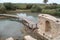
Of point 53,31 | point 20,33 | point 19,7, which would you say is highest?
point 53,31

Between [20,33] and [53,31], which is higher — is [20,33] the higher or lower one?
the lower one

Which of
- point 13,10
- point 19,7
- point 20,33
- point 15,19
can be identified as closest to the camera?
point 20,33

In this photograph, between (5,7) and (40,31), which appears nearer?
(40,31)

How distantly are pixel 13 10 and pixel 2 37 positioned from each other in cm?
2004

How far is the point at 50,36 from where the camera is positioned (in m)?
14.1

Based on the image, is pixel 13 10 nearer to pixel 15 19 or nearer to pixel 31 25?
pixel 15 19

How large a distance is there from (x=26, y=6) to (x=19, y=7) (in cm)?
162

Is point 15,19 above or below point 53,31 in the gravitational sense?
below

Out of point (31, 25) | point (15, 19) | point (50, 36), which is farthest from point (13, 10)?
point (50, 36)

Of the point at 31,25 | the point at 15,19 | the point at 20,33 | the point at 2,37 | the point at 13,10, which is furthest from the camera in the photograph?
the point at 13,10

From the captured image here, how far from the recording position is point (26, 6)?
123ft

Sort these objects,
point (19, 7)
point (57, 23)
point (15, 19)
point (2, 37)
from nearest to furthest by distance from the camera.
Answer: point (57, 23) → point (2, 37) → point (15, 19) → point (19, 7)

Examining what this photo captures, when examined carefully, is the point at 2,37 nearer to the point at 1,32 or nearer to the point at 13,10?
the point at 1,32

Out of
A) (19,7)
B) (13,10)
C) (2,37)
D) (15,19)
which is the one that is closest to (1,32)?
(2,37)
